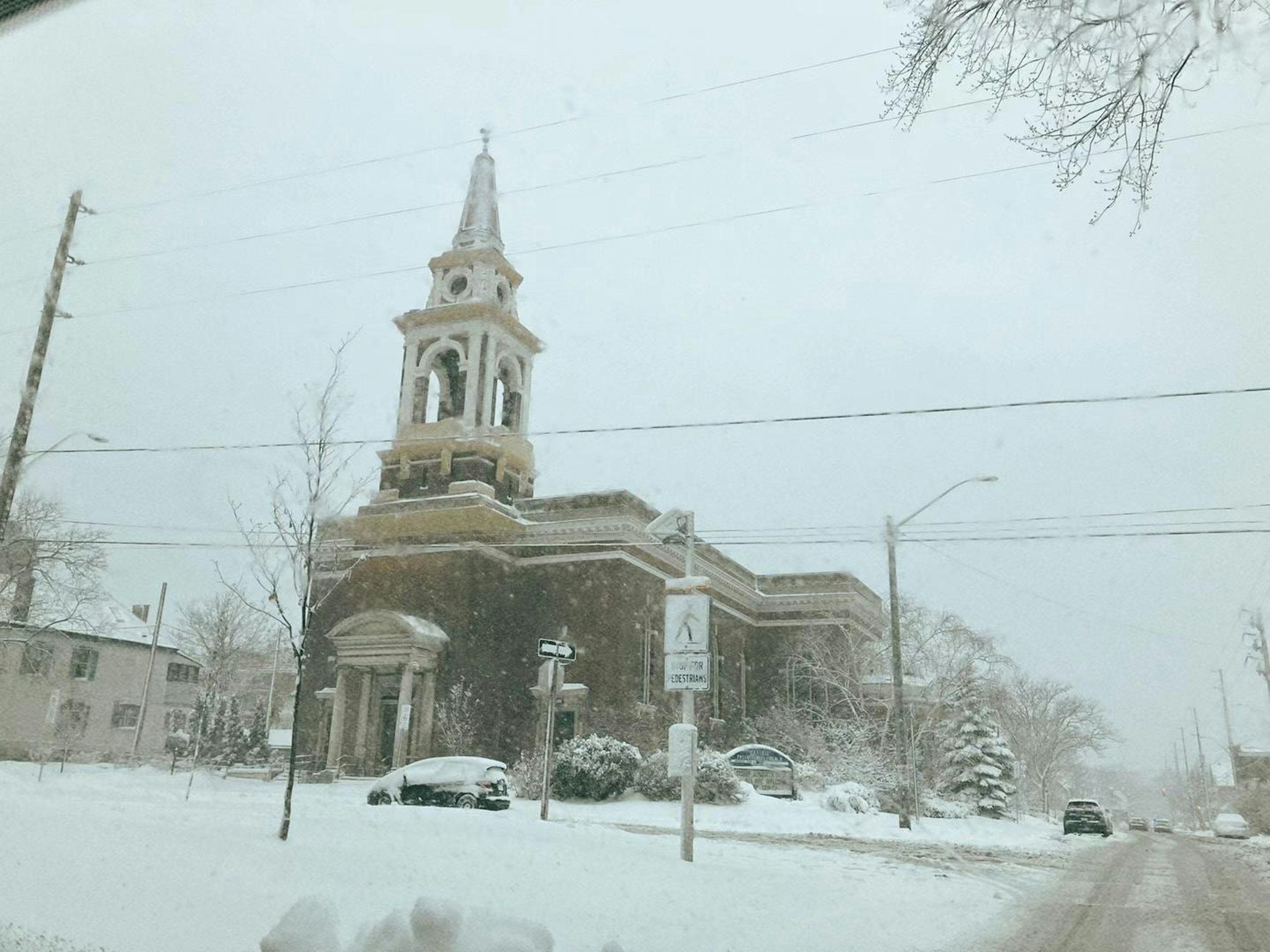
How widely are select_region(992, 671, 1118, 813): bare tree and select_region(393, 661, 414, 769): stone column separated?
1837cm

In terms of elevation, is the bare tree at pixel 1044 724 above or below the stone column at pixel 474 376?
below

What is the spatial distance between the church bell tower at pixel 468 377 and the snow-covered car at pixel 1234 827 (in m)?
25.7

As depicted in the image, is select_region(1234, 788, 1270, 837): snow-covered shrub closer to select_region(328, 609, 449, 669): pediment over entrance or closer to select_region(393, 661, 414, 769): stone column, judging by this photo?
select_region(328, 609, 449, 669): pediment over entrance

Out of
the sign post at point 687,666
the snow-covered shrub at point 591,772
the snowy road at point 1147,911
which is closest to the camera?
the snowy road at point 1147,911

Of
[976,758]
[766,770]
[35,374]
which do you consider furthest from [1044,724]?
[35,374]

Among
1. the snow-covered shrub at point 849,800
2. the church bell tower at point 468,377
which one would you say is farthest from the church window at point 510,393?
the snow-covered shrub at point 849,800

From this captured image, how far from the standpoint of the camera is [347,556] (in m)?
25.1

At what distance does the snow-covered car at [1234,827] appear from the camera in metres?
32.0

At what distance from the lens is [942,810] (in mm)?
24266

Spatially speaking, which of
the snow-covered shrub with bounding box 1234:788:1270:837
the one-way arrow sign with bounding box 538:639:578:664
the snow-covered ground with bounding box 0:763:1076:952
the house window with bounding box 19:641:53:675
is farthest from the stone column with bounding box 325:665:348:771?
the snow-covered shrub with bounding box 1234:788:1270:837

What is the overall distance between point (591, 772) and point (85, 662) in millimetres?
11024

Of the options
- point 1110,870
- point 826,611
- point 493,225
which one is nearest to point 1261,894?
point 1110,870

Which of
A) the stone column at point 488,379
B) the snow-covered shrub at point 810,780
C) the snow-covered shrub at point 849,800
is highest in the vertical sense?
the stone column at point 488,379

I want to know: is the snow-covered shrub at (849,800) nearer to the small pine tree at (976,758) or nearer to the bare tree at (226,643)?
the small pine tree at (976,758)
